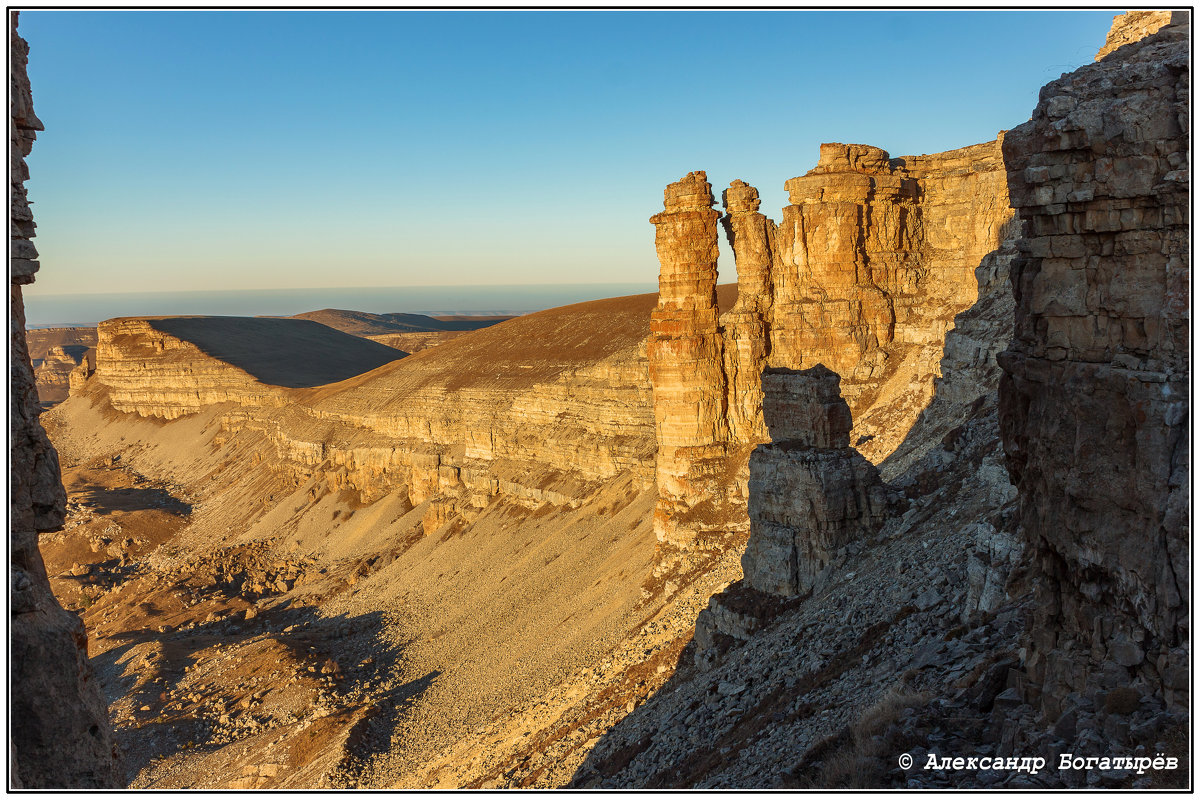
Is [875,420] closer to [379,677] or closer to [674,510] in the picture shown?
[674,510]

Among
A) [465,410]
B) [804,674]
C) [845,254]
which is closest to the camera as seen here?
[804,674]


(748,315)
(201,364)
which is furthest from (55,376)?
(748,315)

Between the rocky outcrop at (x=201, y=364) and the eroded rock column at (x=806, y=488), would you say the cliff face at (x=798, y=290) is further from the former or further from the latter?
the rocky outcrop at (x=201, y=364)

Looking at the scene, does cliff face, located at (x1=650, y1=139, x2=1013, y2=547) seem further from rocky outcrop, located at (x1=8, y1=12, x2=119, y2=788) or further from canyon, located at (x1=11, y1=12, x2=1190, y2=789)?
rocky outcrop, located at (x1=8, y1=12, x2=119, y2=788)

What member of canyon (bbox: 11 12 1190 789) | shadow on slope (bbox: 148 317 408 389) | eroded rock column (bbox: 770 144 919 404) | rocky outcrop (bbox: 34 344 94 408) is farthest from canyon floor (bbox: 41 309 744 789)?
rocky outcrop (bbox: 34 344 94 408)

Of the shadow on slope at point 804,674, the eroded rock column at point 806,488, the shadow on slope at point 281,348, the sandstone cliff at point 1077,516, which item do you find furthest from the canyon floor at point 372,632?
the shadow on slope at point 281,348

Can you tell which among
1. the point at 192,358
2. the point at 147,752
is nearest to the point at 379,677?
the point at 147,752

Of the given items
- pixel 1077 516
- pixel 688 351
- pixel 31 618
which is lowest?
pixel 31 618

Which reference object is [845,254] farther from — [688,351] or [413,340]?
[413,340]
